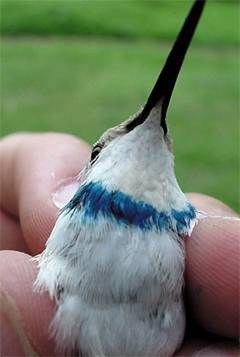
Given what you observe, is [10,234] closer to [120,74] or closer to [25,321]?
[25,321]

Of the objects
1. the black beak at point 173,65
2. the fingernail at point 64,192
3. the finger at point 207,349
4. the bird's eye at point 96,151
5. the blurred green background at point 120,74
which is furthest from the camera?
the blurred green background at point 120,74

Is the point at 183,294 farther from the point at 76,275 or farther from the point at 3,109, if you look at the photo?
the point at 3,109

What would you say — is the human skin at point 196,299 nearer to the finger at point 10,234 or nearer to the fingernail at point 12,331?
the fingernail at point 12,331

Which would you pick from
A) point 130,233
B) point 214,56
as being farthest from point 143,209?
point 214,56

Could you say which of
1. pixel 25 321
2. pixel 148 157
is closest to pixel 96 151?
pixel 148 157

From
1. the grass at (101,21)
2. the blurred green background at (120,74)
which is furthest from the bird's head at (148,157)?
the grass at (101,21)
